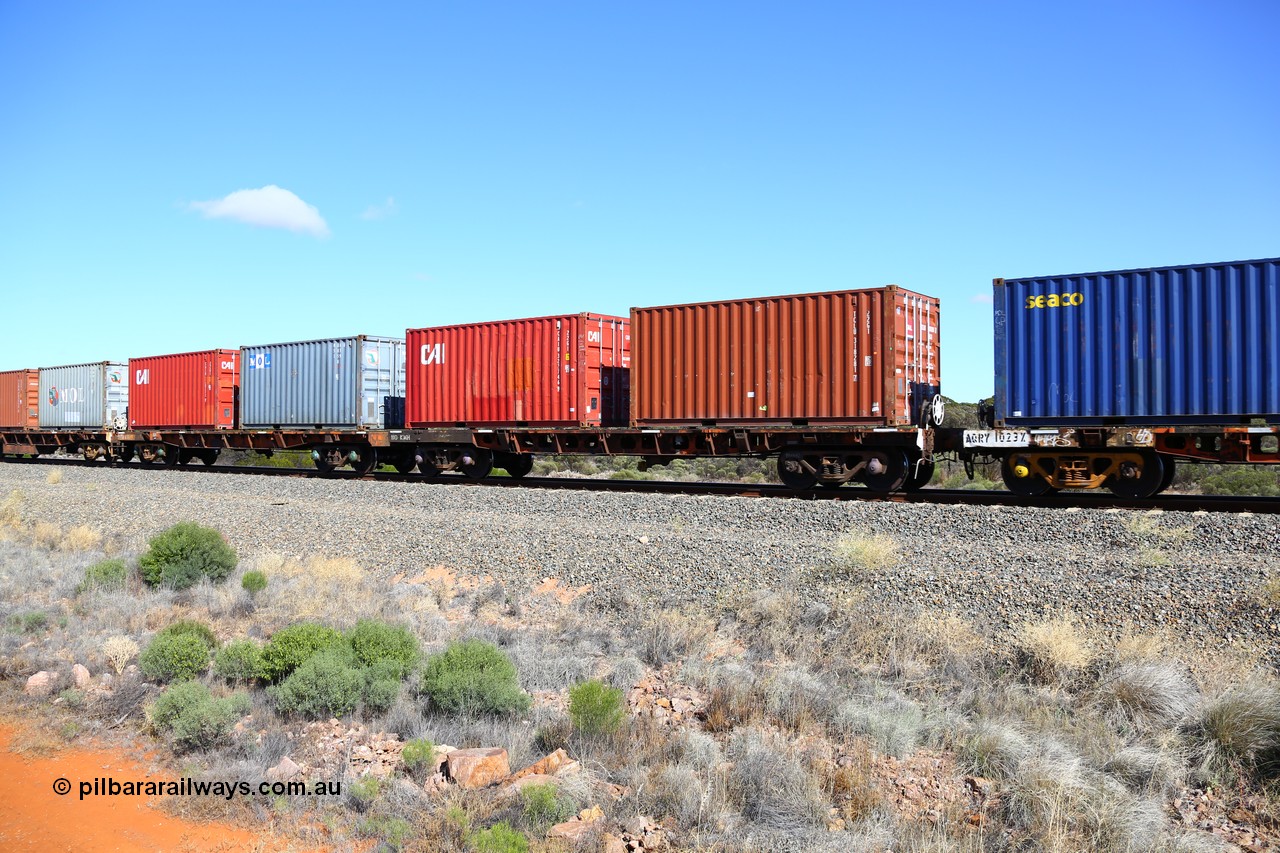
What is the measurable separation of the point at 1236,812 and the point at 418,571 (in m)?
8.03

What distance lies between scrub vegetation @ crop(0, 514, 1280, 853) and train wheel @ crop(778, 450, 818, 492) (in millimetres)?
7050

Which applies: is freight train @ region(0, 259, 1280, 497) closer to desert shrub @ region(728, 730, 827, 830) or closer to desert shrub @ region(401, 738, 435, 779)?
desert shrub @ region(728, 730, 827, 830)

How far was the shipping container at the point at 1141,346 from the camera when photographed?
477 inches

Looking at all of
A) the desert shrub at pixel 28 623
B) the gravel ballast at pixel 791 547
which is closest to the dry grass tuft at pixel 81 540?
the gravel ballast at pixel 791 547

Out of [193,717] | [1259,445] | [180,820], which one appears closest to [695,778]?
[180,820]

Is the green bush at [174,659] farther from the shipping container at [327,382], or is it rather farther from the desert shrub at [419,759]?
the shipping container at [327,382]

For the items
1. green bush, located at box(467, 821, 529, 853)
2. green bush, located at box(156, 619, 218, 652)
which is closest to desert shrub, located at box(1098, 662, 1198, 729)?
green bush, located at box(467, 821, 529, 853)

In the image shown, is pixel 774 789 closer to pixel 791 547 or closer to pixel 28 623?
pixel 791 547

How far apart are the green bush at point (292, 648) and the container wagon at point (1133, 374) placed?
10616 millimetres

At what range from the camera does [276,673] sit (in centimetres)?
644

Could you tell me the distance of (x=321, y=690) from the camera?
5828 mm

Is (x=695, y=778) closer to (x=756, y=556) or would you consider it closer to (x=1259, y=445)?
(x=756, y=556)

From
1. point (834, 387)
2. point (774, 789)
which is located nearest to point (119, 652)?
point (774, 789)

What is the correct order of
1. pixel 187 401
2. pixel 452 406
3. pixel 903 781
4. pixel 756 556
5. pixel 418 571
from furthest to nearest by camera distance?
1. pixel 187 401
2. pixel 452 406
3. pixel 418 571
4. pixel 756 556
5. pixel 903 781
